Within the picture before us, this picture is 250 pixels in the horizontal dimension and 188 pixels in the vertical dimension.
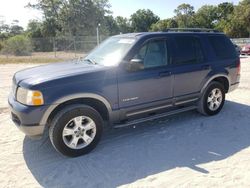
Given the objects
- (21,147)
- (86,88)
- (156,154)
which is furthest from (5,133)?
(156,154)

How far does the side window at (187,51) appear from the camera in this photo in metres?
5.25

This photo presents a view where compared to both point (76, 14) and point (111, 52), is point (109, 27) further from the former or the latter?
point (111, 52)

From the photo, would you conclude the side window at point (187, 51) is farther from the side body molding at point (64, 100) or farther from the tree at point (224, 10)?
the tree at point (224, 10)

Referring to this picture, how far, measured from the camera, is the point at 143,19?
89.1m

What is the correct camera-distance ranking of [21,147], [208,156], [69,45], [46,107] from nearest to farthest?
1. [46,107]
2. [208,156]
3. [21,147]
4. [69,45]

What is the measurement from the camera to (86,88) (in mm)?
4180

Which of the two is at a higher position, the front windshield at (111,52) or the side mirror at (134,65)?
the front windshield at (111,52)

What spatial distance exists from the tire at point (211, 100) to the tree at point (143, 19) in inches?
3219

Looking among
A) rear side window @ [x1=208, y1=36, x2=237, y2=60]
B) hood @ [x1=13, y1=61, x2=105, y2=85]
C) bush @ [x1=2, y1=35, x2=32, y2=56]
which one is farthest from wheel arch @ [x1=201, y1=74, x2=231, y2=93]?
bush @ [x1=2, y1=35, x2=32, y2=56]

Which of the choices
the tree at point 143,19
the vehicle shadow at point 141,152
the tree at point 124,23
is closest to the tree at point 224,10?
the tree at point 143,19

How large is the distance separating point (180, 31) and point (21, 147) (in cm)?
383

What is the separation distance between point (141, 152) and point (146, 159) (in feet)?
0.77

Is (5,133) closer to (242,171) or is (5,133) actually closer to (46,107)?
(46,107)

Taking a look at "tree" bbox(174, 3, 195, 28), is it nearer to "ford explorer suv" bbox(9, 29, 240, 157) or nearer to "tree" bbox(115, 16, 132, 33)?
"tree" bbox(115, 16, 132, 33)
